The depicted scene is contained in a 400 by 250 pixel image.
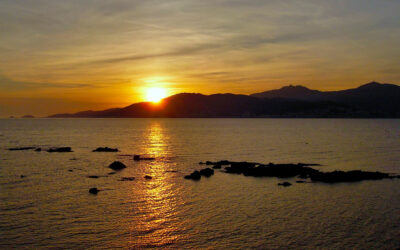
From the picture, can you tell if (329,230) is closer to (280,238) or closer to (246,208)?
(280,238)

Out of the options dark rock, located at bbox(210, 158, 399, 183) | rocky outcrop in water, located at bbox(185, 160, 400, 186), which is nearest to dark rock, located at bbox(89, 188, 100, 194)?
rocky outcrop in water, located at bbox(185, 160, 400, 186)

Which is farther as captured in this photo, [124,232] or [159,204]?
[159,204]

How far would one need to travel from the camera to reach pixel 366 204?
31188 mm

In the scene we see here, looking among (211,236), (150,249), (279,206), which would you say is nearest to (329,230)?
(279,206)

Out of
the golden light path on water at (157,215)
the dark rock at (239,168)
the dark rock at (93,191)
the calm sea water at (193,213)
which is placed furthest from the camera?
the dark rock at (239,168)

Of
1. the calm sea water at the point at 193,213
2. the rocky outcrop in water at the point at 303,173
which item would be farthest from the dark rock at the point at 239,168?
the calm sea water at the point at 193,213

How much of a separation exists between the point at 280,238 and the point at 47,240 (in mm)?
15718

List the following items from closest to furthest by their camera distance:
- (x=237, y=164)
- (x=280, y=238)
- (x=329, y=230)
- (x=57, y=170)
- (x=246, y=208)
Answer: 1. (x=280, y=238)
2. (x=329, y=230)
3. (x=246, y=208)
4. (x=57, y=170)
5. (x=237, y=164)

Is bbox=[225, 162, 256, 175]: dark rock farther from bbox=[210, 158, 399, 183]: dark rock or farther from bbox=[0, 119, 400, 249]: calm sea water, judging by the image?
bbox=[0, 119, 400, 249]: calm sea water

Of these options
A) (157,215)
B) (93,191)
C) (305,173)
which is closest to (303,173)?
(305,173)

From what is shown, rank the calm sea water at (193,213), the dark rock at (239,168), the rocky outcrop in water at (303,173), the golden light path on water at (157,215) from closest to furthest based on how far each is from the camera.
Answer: the calm sea water at (193,213) → the golden light path on water at (157,215) → the rocky outcrop in water at (303,173) → the dark rock at (239,168)

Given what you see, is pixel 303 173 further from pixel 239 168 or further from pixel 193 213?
pixel 193 213

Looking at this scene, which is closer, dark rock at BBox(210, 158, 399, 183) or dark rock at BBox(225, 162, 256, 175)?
dark rock at BBox(210, 158, 399, 183)

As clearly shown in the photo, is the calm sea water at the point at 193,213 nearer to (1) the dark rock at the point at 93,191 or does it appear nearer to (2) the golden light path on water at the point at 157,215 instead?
(2) the golden light path on water at the point at 157,215
